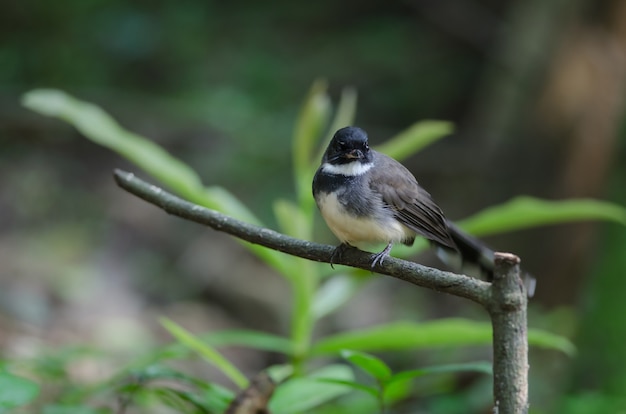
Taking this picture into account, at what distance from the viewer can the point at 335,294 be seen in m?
3.12

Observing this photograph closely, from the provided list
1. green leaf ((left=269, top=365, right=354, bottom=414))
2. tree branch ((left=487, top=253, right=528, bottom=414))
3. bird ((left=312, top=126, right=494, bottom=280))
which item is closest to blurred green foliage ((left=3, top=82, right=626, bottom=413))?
green leaf ((left=269, top=365, right=354, bottom=414))

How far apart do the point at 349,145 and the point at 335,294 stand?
2.65ft

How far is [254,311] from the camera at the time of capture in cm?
689

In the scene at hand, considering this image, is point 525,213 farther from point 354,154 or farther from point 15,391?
point 15,391

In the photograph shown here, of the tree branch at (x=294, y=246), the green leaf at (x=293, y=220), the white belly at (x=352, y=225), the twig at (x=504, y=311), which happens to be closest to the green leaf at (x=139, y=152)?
the green leaf at (x=293, y=220)

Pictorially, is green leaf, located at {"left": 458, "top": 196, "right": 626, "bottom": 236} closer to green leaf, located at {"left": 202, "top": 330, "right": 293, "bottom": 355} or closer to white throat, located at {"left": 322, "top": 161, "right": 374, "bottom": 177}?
white throat, located at {"left": 322, "top": 161, "right": 374, "bottom": 177}


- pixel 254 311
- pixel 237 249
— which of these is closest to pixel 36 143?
pixel 237 249

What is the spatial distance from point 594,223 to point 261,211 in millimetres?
3154

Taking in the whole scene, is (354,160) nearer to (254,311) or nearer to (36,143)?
Result: (254,311)

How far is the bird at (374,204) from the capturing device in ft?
8.20

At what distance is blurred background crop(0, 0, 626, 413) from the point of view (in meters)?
5.77

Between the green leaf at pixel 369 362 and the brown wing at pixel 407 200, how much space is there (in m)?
0.60

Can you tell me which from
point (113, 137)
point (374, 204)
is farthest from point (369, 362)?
point (113, 137)

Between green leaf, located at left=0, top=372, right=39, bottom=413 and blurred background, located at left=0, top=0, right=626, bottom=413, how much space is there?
6.95 ft
